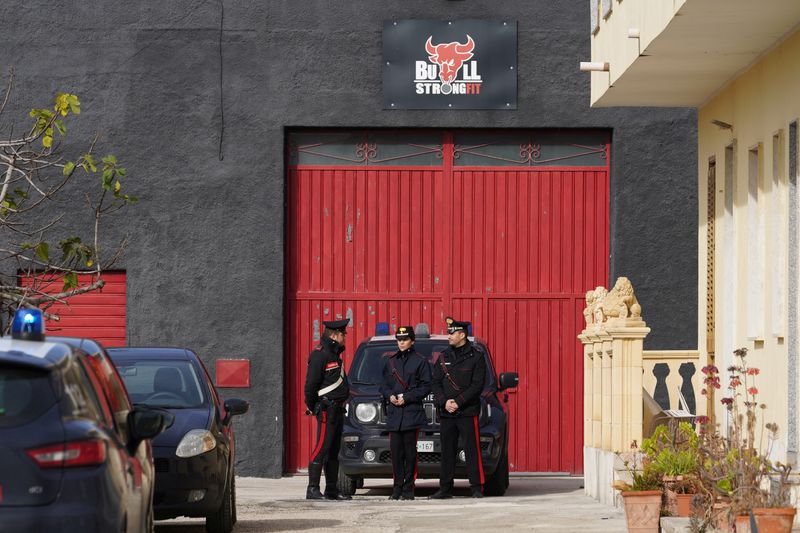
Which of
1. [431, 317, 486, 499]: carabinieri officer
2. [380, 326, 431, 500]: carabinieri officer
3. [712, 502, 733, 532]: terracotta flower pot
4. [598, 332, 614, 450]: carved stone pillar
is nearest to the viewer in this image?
[712, 502, 733, 532]: terracotta flower pot

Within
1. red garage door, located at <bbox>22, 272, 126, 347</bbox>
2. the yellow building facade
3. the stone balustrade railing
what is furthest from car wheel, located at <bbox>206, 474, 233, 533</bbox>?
red garage door, located at <bbox>22, 272, 126, 347</bbox>

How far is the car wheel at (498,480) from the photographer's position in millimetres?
19688

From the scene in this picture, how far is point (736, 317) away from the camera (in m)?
17.3

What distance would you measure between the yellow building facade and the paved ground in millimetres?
1946

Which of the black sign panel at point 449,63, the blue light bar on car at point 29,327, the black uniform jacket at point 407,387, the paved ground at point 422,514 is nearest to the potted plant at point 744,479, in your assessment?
the paved ground at point 422,514

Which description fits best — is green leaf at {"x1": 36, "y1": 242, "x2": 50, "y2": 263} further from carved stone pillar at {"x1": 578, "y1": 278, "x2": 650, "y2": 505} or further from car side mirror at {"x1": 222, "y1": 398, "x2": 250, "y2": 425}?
carved stone pillar at {"x1": 578, "y1": 278, "x2": 650, "y2": 505}

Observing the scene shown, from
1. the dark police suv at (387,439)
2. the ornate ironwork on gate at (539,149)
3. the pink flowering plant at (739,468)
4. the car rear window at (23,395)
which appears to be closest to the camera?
the car rear window at (23,395)

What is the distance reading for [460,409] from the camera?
1888 cm

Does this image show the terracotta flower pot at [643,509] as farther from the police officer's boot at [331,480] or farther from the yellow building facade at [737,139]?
the police officer's boot at [331,480]

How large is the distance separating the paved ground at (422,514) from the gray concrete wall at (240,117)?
3794 millimetres

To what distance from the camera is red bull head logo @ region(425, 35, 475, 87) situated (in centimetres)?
2381

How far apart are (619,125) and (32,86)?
8248 millimetres

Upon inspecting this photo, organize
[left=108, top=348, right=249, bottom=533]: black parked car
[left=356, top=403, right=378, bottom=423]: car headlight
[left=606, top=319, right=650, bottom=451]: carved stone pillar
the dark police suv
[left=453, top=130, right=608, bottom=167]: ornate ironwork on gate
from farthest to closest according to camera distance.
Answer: [left=453, top=130, right=608, bottom=167]: ornate ironwork on gate < [left=356, top=403, right=378, bottom=423]: car headlight < the dark police suv < [left=606, top=319, right=650, bottom=451]: carved stone pillar < [left=108, top=348, right=249, bottom=533]: black parked car

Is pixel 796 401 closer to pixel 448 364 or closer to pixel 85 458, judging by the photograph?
pixel 448 364
